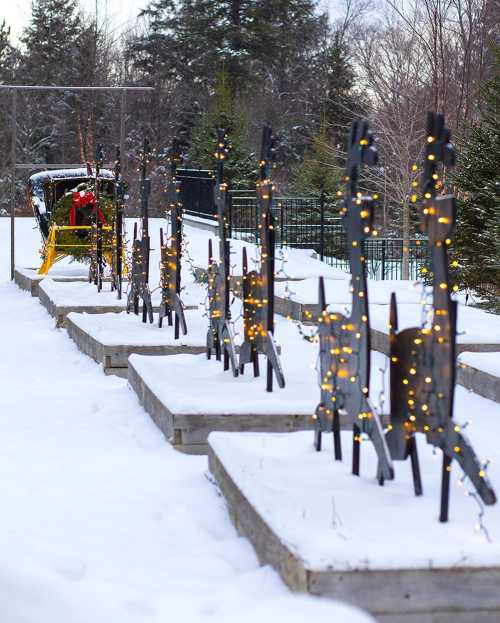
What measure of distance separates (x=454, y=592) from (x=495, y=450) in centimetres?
285

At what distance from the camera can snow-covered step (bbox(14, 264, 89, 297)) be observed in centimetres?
1811

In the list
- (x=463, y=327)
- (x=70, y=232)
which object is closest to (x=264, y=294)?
(x=463, y=327)

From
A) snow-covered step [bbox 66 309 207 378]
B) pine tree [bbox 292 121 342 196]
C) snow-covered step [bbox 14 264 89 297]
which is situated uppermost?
pine tree [bbox 292 121 342 196]

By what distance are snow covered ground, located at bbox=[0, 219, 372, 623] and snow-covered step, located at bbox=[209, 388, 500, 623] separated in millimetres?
131

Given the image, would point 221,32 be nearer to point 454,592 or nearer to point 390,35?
point 390,35

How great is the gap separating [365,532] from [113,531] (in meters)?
1.41

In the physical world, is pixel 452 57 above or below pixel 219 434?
above

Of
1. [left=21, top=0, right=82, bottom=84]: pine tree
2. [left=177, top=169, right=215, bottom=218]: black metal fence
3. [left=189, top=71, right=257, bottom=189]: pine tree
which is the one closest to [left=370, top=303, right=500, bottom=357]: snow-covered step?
[left=177, top=169, right=215, bottom=218]: black metal fence

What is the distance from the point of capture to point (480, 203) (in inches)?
643

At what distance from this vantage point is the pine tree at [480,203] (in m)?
15.9

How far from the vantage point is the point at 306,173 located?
29766mm

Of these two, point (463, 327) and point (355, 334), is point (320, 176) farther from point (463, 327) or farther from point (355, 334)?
point (355, 334)

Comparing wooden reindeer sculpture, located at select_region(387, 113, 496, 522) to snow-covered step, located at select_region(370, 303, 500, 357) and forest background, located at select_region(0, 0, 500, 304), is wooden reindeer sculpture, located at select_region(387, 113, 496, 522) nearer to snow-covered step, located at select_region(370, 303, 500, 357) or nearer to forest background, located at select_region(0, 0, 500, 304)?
snow-covered step, located at select_region(370, 303, 500, 357)

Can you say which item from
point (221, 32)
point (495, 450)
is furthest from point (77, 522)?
point (221, 32)
